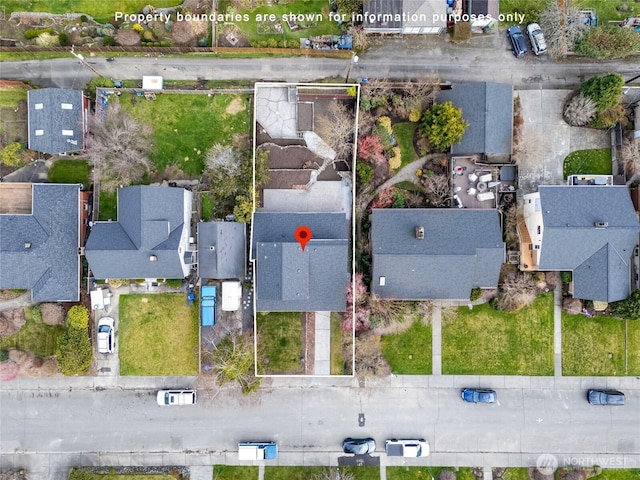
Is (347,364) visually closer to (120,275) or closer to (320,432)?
(320,432)

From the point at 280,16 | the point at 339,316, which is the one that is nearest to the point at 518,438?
the point at 339,316

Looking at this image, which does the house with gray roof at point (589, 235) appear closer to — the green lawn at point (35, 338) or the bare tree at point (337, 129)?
the bare tree at point (337, 129)

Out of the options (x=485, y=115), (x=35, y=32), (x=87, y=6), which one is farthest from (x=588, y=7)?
(x=35, y=32)

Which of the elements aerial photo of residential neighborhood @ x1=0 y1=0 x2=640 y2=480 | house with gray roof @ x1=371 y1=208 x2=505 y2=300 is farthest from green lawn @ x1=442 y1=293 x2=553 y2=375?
house with gray roof @ x1=371 y1=208 x2=505 y2=300

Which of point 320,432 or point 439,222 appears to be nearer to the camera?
point 439,222

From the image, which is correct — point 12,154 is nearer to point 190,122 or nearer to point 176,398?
point 190,122
